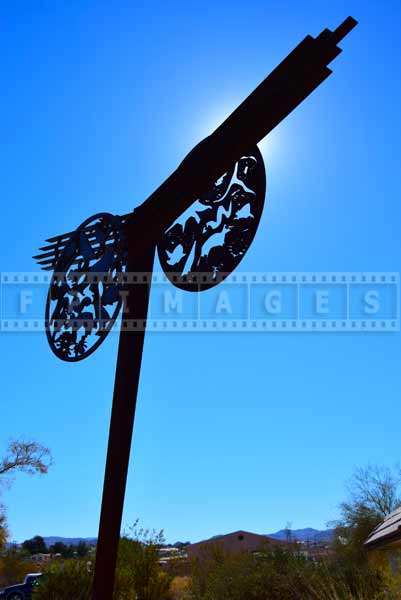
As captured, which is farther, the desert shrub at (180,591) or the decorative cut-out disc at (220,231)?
the desert shrub at (180,591)

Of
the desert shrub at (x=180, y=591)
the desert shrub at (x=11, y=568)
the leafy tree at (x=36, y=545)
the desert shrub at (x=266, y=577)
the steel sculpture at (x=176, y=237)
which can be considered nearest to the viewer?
the steel sculpture at (x=176, y=237)

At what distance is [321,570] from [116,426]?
9.15m

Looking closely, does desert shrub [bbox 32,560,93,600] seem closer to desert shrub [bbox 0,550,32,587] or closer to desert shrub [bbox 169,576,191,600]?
desert shrub [bbox 169,576,191,600]

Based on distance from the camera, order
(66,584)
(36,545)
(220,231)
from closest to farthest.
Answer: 1. (220,231)
2. (66,584)
3. (36,545)

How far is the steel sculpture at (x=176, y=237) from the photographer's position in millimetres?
3615

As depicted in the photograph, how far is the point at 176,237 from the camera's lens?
439 cm

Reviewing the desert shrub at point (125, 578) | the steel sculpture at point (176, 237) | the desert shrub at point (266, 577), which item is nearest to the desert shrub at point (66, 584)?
the desert shrub at point (125, 578)

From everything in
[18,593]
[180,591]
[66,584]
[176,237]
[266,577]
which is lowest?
[18,593]

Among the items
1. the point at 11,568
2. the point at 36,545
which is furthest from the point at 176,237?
the point at 36,545

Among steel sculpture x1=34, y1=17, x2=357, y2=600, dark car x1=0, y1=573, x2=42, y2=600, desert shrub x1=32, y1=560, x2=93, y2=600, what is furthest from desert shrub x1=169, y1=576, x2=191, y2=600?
steel sculpture x1=34, y1=17, x2=357, y2=600

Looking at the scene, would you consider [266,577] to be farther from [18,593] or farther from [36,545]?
[36,545]

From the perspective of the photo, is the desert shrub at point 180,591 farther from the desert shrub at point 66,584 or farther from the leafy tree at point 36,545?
the leafy tree at point 36,545

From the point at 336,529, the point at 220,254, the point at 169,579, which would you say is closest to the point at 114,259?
the point at 220,254

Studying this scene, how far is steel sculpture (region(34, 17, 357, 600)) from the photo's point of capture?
362 cm
